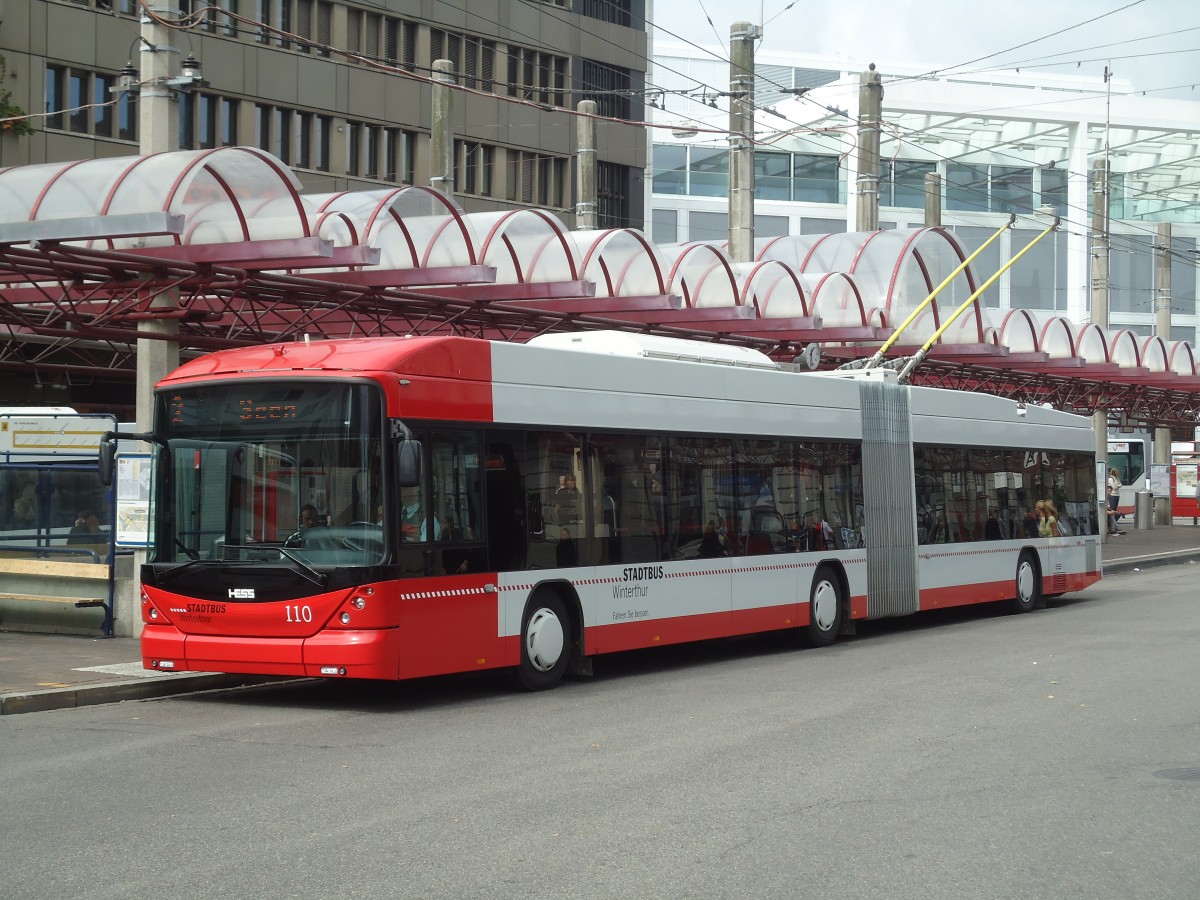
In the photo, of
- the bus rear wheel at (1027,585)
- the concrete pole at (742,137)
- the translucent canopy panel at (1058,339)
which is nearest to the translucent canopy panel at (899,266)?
the concrete pole at (742,137)

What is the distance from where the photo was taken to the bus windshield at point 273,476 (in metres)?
11.6

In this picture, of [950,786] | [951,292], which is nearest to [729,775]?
[950,786]

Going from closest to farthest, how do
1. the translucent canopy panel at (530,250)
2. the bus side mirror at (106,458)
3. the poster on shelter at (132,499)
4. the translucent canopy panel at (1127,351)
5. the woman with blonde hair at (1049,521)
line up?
the bus side mirror at (106,458), the poster on shelter at (132,499), the translucent canopy panel at (530,250), the woman with blonde hair at (1049,521), the translucent canopy panel at (1127,351)

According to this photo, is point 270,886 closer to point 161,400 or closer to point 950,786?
point 950,786

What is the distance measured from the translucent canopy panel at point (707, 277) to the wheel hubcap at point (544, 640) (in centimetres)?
1074

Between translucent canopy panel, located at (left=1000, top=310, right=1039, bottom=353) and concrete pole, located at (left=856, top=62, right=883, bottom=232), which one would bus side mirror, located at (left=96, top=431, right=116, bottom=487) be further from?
translucent canopy panel, located at (left=1000, top=310, right=1039, bottom=353)

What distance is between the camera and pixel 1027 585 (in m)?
22.5

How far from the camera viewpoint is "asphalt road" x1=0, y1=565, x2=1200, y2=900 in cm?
643

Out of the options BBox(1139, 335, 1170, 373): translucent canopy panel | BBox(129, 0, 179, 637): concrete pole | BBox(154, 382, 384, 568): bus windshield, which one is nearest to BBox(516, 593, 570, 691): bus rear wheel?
BBox(154, 382, 384, 568): bus windshield

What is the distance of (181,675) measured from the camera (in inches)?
520

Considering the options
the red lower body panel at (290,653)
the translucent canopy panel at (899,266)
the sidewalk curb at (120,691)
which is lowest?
the sidewalk curb at (120,691)

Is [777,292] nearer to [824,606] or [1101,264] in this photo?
[824,606]

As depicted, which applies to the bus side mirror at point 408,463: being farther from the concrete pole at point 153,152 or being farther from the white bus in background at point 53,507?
the white bus in background at point 53,507

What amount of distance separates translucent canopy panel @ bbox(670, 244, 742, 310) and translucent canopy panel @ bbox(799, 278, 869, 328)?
2679 millimetres
